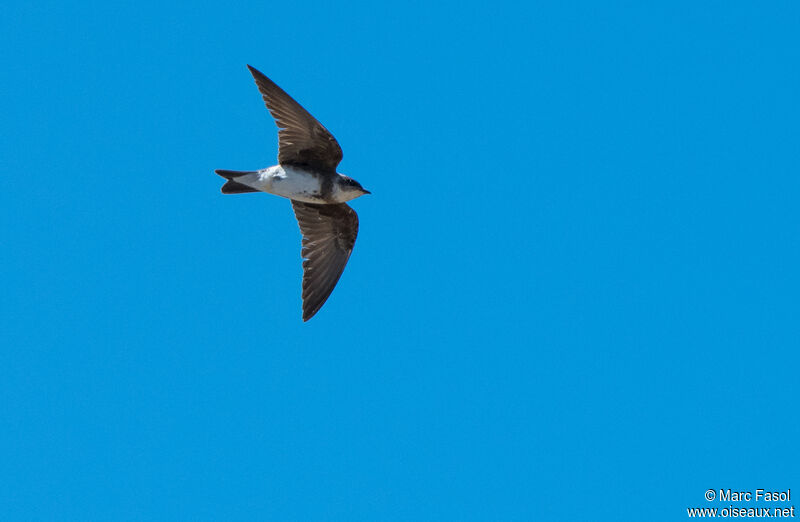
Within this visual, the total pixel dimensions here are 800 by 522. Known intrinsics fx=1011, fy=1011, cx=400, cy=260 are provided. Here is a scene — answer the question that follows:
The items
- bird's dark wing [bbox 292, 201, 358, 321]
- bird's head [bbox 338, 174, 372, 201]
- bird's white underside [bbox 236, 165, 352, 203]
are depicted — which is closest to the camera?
bird's white underside [bbox 236, 165, 352, 203]

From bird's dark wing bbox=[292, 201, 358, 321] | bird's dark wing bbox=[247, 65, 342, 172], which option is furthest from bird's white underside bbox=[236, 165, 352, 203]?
bird's dark wing bbox=[292, 201, 358, 321]

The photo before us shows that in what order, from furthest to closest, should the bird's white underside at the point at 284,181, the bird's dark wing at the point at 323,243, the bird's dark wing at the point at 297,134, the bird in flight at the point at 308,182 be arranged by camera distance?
1. the bird's dark wing at the point at 323,243
2. the bird's white underside at the point at 284,181
3. the bird in flight at the point at 308,182
4. the bird's dark wing at the point at 297,134

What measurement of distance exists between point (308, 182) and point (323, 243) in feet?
4.25

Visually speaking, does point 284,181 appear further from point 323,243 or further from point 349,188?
point 323,243

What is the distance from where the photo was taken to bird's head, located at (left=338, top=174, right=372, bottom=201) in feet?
40.2

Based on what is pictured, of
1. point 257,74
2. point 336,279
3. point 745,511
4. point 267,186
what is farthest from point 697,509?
point 257,74

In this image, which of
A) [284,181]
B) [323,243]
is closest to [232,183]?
[284,181]

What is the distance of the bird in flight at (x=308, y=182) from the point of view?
11.8 meters

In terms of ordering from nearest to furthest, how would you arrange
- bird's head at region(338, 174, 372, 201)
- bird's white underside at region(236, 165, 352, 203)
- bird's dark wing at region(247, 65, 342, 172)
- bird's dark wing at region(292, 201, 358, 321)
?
bird's dark wing at region(247, 65, 342, 172), bird's white underside at region(236, 165, 352, 203), bird's head at region(338, 174, 372, 201), bird's dark wing at region(292, 201, 358, 321)

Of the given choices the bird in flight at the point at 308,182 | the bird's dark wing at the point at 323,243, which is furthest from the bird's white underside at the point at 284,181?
the bird's dark wing at the point at 323,243

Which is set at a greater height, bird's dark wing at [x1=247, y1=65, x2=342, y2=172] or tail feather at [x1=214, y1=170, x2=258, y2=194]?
bird's dark wing at [x1=247, y1=65, x2=342, y2=172]

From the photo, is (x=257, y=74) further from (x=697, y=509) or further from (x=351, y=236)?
(x=697, y=509)

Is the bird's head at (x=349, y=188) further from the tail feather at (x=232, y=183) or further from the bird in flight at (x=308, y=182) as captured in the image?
the tail feather at (x=232, y=183)

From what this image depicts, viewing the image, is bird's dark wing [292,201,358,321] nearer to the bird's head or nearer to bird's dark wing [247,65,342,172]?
the bird's head
